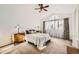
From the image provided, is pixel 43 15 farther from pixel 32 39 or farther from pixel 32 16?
pixel 32 39

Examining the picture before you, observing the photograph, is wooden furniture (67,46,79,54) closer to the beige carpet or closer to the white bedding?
the beige carpet

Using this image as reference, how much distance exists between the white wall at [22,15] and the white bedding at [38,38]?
148 mm

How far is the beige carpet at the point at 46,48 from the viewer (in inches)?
101

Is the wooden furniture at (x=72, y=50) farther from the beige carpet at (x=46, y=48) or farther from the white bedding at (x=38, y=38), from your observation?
the white bedding at (x=38, y=38)

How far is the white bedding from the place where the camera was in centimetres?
257

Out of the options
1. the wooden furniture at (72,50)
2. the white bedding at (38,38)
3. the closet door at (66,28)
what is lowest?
the wooden furniture at (72,50)

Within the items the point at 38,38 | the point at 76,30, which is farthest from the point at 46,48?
the point at 76,30

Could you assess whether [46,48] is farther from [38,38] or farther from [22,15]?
[22,15]

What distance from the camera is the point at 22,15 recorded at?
8.51ft

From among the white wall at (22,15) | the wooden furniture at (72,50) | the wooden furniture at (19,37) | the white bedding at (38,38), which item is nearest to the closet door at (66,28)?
the white wall at (22,15)

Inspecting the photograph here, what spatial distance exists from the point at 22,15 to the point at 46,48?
672 millimetres

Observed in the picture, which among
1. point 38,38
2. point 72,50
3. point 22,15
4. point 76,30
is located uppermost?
point 22,15

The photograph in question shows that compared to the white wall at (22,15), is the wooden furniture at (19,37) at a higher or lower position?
lower
